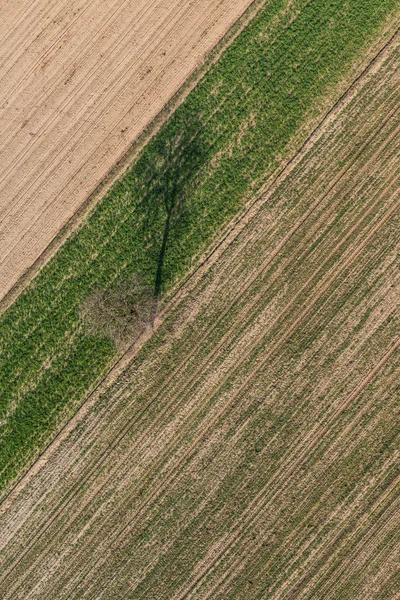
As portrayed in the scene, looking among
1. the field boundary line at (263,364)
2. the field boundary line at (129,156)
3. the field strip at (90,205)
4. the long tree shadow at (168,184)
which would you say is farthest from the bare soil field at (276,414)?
the field boundary line at (129,156)

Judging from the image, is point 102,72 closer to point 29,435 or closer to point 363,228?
point 363,228

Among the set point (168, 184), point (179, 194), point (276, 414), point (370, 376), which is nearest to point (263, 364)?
point (276, 414)

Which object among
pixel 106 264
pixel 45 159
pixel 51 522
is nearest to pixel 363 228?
pixel 106 264

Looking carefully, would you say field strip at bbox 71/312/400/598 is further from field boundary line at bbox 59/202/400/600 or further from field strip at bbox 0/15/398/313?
field strip at bbox 0/15/398/313

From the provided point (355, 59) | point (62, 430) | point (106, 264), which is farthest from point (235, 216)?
point (62, 430)

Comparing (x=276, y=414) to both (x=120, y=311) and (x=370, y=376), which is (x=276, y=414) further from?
(x=120, y=311)

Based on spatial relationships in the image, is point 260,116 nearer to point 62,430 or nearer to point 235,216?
point 235,216

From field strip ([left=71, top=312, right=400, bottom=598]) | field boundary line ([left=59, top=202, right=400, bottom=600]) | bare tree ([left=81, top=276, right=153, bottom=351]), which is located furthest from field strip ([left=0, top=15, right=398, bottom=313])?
field strip ([left=71, top=312, right=400, bottom=598])

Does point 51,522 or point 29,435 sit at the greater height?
point 29,435

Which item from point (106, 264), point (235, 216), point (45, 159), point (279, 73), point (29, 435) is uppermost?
point (279, 73)
